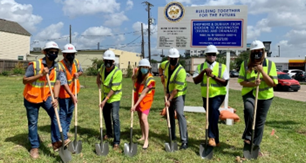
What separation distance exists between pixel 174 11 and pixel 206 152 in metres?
6.26

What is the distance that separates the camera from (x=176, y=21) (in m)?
9.61

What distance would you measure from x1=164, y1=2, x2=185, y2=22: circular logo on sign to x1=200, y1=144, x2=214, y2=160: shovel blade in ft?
19.5

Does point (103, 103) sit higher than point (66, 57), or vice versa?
point (66, 57)

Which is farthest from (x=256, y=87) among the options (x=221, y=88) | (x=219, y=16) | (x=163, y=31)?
(x=163, y=31)

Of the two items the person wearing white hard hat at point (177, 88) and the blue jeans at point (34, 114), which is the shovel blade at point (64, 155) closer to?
the blue jeans at point (34, 114)

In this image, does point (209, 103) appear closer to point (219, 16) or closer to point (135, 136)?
point (135, 136)

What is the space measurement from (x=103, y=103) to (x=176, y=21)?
5.61 m

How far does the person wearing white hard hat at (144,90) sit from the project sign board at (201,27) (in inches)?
182

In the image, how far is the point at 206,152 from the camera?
477 centimetres

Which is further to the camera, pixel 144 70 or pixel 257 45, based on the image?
pixel 144 70

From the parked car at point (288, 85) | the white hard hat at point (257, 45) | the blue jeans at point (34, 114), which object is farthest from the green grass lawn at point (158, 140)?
the parked car at point (288, 85)

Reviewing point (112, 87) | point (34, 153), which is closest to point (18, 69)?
point (34, 153)

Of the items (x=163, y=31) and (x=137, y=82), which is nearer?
(x=137, y=82)

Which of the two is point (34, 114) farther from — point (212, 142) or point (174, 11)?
point (174, 11)
